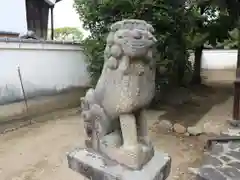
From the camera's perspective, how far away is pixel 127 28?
1.82 metres

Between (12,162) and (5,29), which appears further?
(5,29)

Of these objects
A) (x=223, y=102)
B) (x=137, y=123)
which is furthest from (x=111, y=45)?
(x=223, y=102)

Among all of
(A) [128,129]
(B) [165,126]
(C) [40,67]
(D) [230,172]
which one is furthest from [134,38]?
(C) [40,67]

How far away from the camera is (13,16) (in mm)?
8453

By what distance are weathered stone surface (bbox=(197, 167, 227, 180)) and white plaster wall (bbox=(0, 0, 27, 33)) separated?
23.5 ft

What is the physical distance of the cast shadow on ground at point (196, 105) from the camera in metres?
6.74

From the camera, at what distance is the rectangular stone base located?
1877mm

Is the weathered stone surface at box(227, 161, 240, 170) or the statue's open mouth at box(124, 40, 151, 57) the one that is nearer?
the statue's open mouth at box(124, 40, 151, 57)

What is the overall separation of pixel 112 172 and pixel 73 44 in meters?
7.12

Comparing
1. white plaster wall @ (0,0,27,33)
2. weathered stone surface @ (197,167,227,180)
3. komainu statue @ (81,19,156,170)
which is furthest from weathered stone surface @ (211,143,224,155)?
white plaster wall @ (0,0,27,33)

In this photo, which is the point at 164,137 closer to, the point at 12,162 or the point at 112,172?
the point at 12,162

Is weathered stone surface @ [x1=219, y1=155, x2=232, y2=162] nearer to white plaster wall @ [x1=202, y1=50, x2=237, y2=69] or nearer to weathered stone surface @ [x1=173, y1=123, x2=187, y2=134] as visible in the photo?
weathered stone surface @ [x1=173, y1=123, x2=187, y2=134]

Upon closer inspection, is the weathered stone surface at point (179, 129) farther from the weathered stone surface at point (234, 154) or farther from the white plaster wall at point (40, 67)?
the white plaster wall at point (40, 67)

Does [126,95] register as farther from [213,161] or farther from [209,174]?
[213,161]
